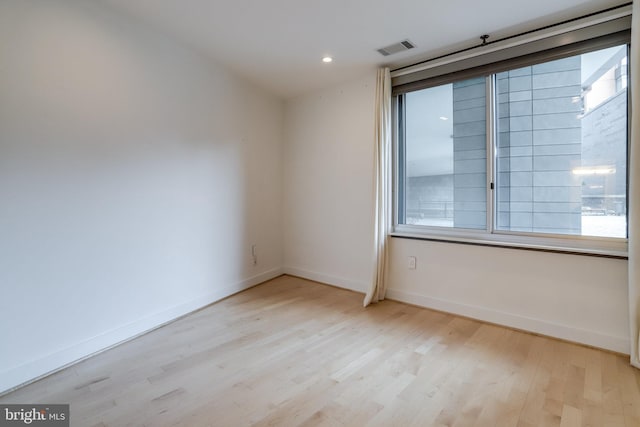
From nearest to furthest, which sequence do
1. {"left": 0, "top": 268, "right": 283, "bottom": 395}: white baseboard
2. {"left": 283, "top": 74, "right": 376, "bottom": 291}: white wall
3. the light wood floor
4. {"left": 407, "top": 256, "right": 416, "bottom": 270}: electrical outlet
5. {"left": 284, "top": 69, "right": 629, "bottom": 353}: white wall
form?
the light wood floor
{"left": 0, "top": 268, "right": 283, "bottom": 395}: white baseboard
{"left": 284, "top": 69, "right": 629, "bottom": 353}: white wall
{"left": 407, "top": 256, "right": 416, "bottom": 270}: electrical outlet
{"left": 283, "top": 74, "right": 376, "bottom": 291}: white wall

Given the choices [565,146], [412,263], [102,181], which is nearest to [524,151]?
[565,146]

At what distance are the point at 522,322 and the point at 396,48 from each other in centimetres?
272

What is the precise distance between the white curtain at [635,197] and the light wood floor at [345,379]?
273 millimetres

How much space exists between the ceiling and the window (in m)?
0.33

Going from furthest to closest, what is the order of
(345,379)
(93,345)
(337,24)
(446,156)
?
(446,156)
(337,24)
(93,345)
(345,379)

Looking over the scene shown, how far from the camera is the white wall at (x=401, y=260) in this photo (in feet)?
7.78

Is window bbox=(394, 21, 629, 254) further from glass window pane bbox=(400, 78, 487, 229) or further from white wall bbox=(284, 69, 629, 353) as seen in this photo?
white wall bbox=(284, 69, 629, 353)

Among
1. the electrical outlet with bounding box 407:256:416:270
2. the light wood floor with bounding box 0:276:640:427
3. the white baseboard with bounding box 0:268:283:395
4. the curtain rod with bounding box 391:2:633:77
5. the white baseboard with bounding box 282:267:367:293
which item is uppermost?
the curtain rod with bounding box 391:2:633:77

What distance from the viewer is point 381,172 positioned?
3.28m

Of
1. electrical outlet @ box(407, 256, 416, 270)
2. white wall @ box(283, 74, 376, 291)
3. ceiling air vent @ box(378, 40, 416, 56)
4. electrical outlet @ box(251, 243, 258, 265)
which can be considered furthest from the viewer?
electrical outlet @ box(251, 243, 258, 265)

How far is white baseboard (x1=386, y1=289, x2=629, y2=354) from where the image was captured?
7.50ft

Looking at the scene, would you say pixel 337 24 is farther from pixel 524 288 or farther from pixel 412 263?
pixel 524 288

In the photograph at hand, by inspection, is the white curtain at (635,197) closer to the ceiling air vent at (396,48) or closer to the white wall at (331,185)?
the ceiling air vent at (396,48)

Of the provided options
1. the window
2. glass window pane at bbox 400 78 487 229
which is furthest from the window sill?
glass window pane at bbox 400 78 487 229
